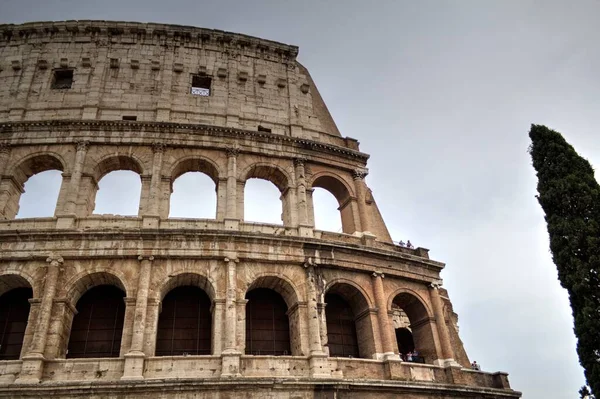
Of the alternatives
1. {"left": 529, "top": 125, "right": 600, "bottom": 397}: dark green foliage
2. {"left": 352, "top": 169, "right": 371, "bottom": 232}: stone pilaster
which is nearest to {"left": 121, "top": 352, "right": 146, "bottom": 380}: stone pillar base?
A: {"left": 352, "top": 169, "right": 371, "bottom": 232}: stone pilaster

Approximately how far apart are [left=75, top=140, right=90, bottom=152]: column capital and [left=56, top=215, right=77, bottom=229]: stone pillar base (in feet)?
8.87

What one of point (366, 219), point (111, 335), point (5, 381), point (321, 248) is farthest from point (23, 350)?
point (366, 219)

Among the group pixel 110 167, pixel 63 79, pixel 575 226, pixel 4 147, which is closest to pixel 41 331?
pixel 110 167

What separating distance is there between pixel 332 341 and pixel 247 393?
12.8ft

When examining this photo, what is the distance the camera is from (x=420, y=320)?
1647cm

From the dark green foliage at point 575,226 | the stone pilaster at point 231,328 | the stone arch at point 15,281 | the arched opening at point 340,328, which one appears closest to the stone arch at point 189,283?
the stone pilaster at point 231,328

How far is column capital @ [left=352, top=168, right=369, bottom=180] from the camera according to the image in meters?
18.4

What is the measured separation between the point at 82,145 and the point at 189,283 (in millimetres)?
6211

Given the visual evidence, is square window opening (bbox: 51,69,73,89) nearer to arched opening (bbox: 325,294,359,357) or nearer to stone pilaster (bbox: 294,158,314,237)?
stone pilaster (bbox: 294,158,314,237)

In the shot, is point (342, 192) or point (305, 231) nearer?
point (305, 231)

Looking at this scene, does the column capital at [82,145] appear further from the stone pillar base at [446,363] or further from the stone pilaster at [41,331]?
the stone pillar base at [446,363]

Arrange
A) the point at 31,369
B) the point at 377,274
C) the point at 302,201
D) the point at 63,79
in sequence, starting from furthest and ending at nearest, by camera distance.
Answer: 1. the point at 63,79
2. the point at 302,201
3. the point at 377,274
4. the point at 31,369

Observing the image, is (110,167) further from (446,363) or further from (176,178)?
(446,363)

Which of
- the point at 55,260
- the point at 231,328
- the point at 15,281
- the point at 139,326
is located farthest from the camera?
the point at 15,281
